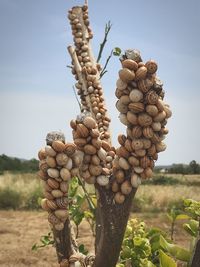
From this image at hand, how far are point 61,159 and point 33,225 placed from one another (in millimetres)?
10484

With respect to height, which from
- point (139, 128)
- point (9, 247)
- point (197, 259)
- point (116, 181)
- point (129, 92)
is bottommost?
point (9, 247)

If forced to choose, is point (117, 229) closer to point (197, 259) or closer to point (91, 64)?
point (197, 259)

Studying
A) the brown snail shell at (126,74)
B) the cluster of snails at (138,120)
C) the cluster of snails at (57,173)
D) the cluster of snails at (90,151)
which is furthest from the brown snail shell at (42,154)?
the brown snail shell at (126,74)

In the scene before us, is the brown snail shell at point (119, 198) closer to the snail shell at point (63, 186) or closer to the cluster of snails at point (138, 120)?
the cluster of snails at point (138, 120)

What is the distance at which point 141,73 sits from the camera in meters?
1.18

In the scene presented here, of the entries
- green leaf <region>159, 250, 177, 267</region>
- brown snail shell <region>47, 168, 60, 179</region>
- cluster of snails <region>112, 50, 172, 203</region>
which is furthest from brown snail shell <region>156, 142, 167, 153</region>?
green leaf <region>159, 250, 177, 267</region>

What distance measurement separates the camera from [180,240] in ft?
30.5

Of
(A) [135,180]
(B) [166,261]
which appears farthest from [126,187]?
(B) [166,261]

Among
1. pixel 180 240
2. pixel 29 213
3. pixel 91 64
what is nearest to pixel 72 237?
pixel 91 64

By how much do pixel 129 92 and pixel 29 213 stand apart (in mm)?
12613

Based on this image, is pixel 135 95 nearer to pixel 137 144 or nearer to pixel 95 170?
pixel 137 144

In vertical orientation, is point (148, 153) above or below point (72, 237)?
above

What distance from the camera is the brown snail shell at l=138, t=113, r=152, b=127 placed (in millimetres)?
1204

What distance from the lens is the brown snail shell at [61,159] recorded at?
1212mm
